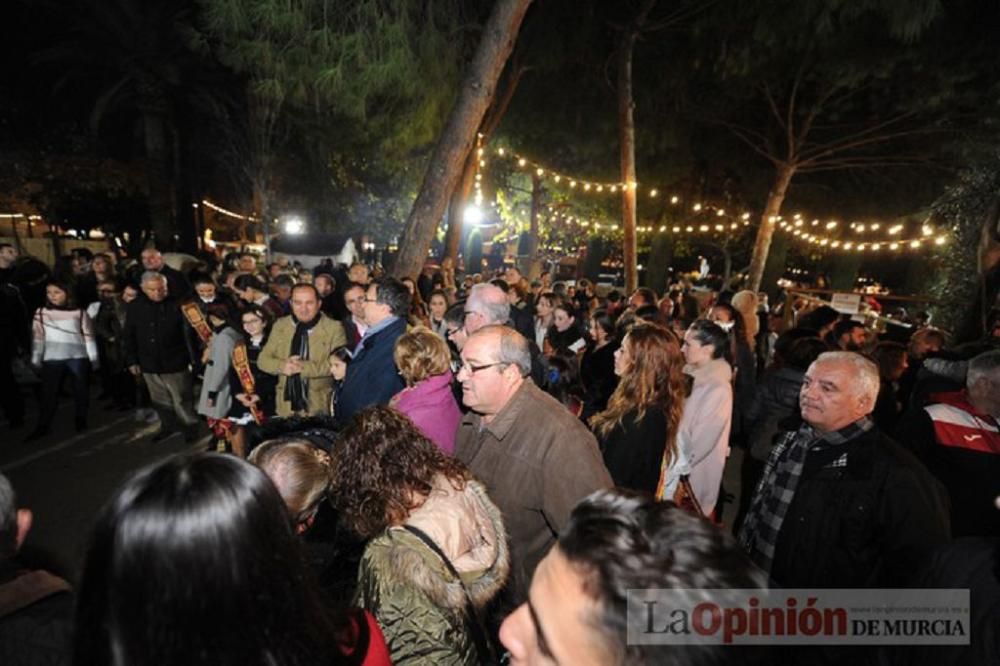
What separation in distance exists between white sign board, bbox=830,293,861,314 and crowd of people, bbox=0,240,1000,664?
4.72 meters

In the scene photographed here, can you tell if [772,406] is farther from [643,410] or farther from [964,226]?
[964,226]

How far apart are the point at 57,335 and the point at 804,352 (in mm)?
7924

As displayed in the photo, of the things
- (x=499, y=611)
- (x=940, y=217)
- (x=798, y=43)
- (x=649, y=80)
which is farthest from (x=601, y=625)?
(x=649, y=80)

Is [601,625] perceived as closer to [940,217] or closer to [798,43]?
[798,43]

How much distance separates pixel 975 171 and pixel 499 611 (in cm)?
1265

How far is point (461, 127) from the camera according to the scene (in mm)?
7605

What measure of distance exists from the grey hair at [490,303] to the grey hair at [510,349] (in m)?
1.71

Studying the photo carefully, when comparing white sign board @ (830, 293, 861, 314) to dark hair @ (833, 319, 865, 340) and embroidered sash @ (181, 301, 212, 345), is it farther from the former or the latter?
embroidered sash @ (181, 301, 212, 345)

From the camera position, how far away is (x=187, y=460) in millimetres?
1177

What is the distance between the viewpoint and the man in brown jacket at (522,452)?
2408mm

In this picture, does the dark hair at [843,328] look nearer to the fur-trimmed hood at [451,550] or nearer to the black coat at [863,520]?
the black coat at [863,520]

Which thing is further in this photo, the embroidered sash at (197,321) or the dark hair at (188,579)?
the embroidered sash at (197,321)

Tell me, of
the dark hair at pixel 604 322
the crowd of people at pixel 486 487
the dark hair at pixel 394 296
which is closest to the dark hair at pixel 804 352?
the crowd of people at pixel 486 487

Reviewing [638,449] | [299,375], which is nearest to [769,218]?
[638,449]
